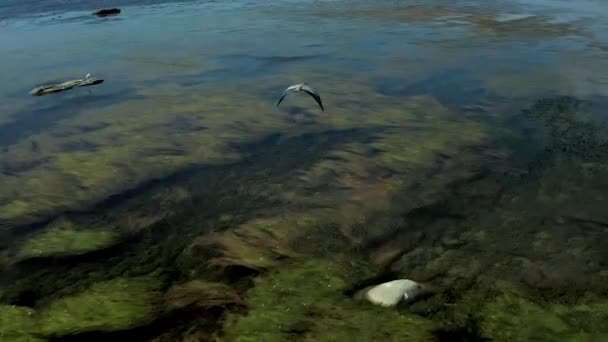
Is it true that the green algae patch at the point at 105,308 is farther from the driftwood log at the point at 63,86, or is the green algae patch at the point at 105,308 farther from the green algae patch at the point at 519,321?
the driftwood log at the point at 63,86

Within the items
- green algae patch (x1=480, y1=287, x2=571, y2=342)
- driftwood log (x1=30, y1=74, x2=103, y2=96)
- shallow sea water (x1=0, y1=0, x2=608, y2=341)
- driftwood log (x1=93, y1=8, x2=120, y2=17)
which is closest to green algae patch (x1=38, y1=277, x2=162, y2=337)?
shallow sea water (x1=0, y1=0, x2=608, y2=341)

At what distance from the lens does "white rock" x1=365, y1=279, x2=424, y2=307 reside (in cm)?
466

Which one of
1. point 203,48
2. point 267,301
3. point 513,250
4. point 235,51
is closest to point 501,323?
point 513,250

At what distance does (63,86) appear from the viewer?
39.4ft

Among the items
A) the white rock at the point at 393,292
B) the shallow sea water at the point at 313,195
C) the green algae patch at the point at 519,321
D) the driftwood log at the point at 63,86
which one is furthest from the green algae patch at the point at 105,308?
the driftwood log at the point at 63,86

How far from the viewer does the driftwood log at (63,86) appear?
11.8 metres

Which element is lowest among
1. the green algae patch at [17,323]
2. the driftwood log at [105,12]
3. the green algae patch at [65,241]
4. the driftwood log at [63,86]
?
the green algae patch at [65,241]

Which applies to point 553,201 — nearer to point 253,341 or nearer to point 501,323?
point 501,323

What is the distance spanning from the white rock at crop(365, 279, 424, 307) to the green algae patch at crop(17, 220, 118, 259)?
3002mm

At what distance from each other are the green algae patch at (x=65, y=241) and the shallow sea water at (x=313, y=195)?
0.09ft

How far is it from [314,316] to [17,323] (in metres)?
2.51

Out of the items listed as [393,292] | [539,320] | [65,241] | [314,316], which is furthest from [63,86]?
[539,320]

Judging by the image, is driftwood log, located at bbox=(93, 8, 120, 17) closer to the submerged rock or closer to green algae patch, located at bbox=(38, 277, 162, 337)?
green algae patch, located at bbox=(38, 277, 162, 337)

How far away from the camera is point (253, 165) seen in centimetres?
786
